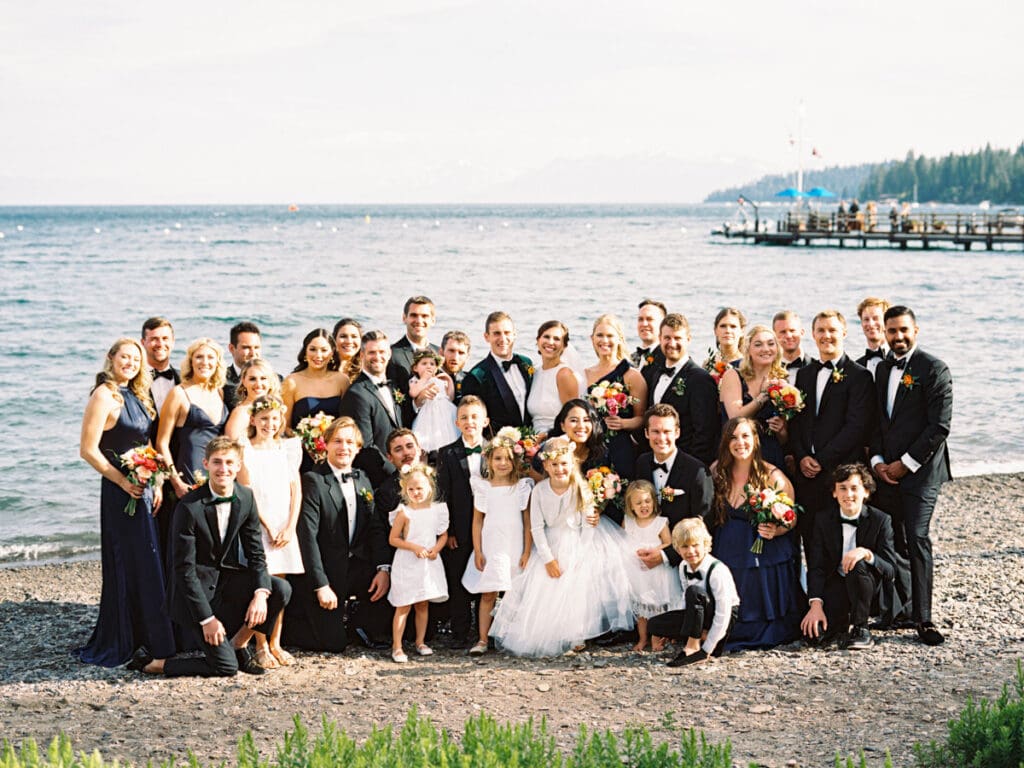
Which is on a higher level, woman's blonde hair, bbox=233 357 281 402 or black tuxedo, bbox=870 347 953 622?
woman's blonde hair, bbox=233 357 281 402

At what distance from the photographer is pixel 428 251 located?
76.5m

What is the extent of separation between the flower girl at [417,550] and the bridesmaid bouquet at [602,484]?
3.67 feet

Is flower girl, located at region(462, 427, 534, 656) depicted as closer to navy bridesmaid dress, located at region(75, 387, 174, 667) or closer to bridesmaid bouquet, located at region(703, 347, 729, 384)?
bridesmaid bouquet, located at region(703, 347, 729, 384)

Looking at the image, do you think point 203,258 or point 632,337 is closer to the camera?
point 632,337

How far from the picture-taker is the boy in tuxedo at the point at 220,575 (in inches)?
296

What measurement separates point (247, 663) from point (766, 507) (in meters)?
3.82

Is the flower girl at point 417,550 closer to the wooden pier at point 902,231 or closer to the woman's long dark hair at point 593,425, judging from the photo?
the woman's long dark hair at point 593,425

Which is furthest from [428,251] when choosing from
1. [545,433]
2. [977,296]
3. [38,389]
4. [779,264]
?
[545,433]

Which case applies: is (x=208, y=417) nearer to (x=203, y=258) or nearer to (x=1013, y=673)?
(x=1013, y=673)

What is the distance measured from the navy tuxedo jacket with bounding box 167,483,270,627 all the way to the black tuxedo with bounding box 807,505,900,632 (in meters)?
3.96

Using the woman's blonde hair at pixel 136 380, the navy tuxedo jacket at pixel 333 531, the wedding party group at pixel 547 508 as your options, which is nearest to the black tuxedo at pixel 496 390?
the wedding party group at pixel 547 508

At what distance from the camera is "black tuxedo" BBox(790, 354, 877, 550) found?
8.29 meters

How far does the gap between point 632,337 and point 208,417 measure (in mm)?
24492

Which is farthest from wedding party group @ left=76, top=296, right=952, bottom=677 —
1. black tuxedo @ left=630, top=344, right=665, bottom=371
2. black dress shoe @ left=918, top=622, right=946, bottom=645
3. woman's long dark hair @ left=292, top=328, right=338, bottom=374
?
woman's long dark hair @ left=292, top=328, right=338, bottom=374
